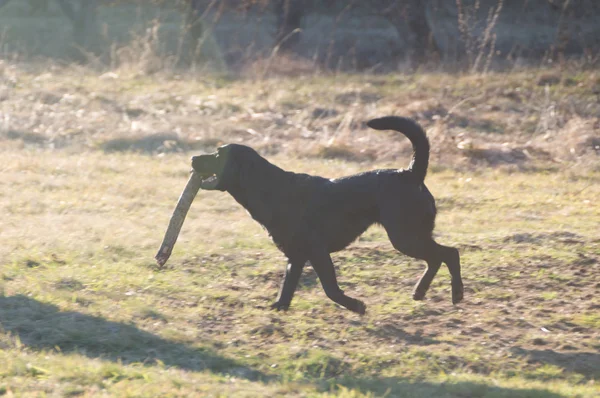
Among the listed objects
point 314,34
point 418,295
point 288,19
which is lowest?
point 418,295

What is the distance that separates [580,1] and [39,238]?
1464 centimetres

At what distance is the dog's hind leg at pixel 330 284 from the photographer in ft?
18.5

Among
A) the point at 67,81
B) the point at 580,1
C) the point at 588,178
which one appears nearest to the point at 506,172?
the point at 588,178

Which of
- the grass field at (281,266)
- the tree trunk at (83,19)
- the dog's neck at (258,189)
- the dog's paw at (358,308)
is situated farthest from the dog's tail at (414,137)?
the tree trunk at (83,19)

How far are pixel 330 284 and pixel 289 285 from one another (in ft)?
1.09

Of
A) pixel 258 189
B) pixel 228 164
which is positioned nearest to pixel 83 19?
pixel 228 164

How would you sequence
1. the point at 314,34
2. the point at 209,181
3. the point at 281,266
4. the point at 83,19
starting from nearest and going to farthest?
the point at 209,181, the point at 281,266, the point at 83,19, the point at 314,34

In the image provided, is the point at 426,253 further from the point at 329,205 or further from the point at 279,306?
the point at 279,306

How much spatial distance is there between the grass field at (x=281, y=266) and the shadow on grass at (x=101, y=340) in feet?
0.06

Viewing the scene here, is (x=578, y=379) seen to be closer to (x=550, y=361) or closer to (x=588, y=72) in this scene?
(x=550, y=361)

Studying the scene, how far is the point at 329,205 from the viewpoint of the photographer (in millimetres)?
5789

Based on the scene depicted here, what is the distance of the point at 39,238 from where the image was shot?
25.2ft

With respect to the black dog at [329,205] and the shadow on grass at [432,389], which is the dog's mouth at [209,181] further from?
the shadow on grass at [432,389]

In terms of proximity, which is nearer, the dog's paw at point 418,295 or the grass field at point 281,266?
the grass field at point 281,266
